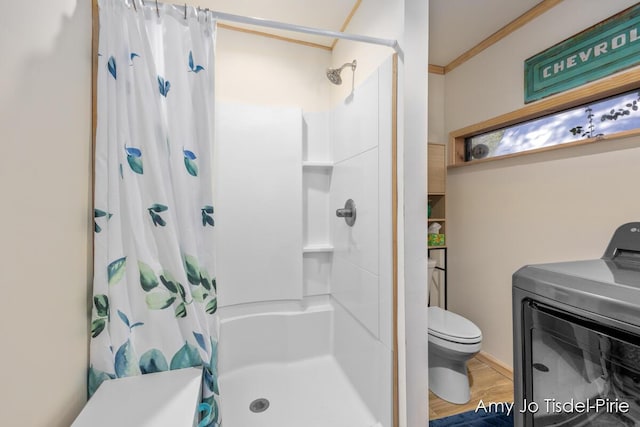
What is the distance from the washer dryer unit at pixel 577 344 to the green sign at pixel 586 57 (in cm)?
127

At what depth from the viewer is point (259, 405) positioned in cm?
170

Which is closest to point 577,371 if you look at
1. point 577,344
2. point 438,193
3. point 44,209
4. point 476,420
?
point 577,344

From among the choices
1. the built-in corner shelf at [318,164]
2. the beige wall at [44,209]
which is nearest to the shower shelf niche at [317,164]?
the built-in corner shelf at [318,164]

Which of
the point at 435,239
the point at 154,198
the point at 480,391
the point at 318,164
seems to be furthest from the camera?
the point at 435,239

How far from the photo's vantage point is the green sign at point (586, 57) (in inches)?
58.6

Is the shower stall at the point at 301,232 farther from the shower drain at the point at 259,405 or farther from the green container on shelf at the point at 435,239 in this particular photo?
the green container on shelf at the point at 435,239

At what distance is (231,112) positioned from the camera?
1.97m

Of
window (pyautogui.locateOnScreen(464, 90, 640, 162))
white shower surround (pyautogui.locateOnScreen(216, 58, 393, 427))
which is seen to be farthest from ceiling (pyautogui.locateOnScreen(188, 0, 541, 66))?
window (pyautogui.locateOnScreen(464, 90, 640, 162))

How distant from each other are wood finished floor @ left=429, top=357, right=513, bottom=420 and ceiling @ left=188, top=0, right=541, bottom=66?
261 centimetres

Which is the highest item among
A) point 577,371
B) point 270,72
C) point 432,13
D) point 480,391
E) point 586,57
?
point 432,13

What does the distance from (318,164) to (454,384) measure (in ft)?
5.81

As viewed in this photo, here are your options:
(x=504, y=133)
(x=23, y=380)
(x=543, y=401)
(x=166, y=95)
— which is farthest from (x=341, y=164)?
(x=23, y=380)

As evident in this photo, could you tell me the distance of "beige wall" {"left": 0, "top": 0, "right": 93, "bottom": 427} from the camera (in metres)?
0.65

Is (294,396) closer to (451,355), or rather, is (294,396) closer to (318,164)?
(451,355)
